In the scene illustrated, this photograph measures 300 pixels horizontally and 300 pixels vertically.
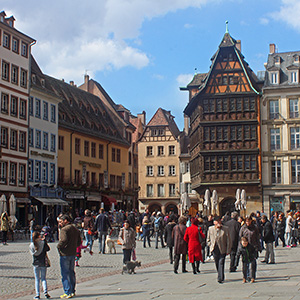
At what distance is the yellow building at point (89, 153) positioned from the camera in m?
56.7

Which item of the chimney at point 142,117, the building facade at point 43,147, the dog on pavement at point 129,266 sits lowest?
the dog on pavement at point 129,266

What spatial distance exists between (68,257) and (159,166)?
63133mm

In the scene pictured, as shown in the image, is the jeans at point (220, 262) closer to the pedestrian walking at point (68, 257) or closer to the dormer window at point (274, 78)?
the pedestrian walking at point (68, 257)

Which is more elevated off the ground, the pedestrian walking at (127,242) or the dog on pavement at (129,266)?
the pedestrian walking at (127,242)

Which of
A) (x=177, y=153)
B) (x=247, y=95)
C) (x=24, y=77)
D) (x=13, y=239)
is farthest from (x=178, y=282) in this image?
(x=177, y=153)

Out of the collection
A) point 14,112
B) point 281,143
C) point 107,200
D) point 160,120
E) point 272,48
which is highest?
point 272,48

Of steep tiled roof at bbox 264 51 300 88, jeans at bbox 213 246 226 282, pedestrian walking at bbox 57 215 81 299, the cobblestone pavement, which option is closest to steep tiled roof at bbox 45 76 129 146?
steep tiled roof at bbox 264 51 300 88

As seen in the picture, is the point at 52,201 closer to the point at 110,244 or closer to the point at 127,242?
the point at 110,244

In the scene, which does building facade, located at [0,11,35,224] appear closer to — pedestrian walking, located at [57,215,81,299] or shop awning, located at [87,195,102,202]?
shop awning, located at [87,195,102,202]

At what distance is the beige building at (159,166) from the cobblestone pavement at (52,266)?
150 feet

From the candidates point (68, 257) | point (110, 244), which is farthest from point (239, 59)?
point (68, 257)

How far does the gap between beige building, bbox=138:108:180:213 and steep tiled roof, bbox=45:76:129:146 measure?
19.9 ft

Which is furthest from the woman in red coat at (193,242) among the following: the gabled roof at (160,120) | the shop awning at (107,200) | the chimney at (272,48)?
the gabled roof at (160,120)

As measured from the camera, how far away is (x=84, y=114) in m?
62.5
